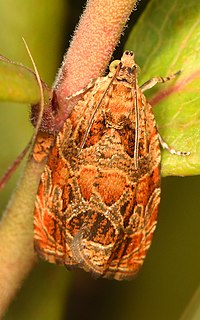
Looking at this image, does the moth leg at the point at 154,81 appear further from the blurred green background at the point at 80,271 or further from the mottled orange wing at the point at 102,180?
the blurred green background at the point at 80,271

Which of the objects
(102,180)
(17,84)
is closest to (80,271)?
(102,180)

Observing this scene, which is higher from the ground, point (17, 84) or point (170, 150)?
point (170, 150)

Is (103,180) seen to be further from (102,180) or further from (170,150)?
(170,150)

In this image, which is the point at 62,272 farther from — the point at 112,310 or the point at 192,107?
the point at 192,107

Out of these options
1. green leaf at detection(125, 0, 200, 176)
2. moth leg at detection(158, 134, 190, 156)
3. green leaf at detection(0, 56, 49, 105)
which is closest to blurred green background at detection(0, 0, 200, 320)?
green leaf at detection(125, 0, 200, 176)

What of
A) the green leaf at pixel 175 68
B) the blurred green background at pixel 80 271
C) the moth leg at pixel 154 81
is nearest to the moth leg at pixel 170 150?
the green leaf at pixel 175 68
